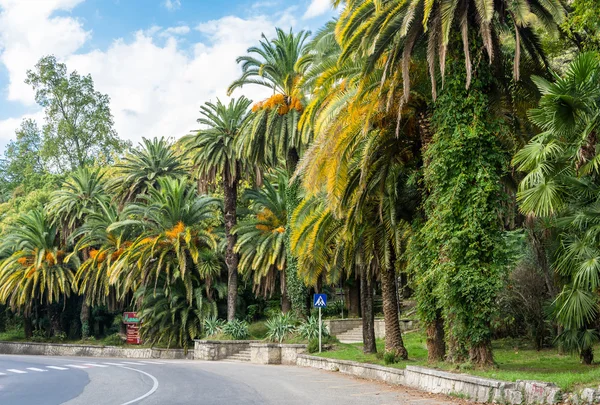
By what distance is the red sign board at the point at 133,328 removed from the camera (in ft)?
130

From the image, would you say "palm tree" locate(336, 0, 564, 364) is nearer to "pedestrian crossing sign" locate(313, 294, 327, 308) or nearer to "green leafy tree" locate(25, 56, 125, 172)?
"pedestrian crossing sign" locate(313, 294, 327, 308)

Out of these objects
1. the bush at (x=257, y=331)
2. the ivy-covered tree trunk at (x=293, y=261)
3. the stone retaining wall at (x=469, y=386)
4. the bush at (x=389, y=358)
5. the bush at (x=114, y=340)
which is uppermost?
the ivy-covered tree trunk at (x=293, y=261)

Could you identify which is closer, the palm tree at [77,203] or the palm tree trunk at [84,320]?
the palm tree at [77,203]

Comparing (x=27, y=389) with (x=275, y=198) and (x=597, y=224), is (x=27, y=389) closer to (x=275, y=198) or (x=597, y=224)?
(x=597, y=224)

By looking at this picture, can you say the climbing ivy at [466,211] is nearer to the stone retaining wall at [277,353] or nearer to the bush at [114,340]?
the stone retaining wall at [277,353]

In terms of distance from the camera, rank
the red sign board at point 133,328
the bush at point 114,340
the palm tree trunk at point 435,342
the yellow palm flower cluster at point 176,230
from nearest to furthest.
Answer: the palm tree trunk at point 435,342, the yellow palm flower cluster at point 176,230, the red sign board at point 133,328, the bush at point 114,340

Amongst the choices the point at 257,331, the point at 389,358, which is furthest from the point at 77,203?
the point at 389,358

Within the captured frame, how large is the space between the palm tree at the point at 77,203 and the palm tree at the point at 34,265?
3.65 ft

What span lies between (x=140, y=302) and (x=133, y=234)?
505 cm

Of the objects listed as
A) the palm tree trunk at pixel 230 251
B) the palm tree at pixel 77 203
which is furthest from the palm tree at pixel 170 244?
the palm tree at pixel 77 203

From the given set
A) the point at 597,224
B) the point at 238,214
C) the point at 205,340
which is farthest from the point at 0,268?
the point at 597,224

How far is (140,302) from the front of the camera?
3778 centimetres

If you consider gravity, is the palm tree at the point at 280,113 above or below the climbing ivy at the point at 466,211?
above

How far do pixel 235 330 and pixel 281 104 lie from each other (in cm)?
1291
